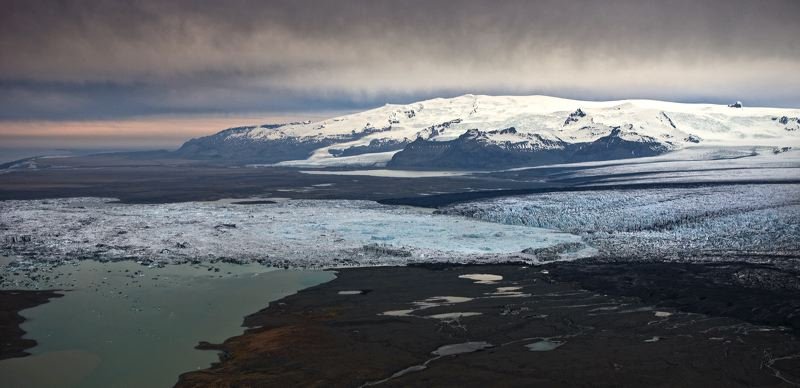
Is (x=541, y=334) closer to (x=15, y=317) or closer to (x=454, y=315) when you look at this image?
(x=454, y=315)

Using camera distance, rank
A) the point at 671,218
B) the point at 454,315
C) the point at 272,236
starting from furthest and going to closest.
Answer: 1. the point at 671,218
2. the point at 272,236
3. the point at 454,315

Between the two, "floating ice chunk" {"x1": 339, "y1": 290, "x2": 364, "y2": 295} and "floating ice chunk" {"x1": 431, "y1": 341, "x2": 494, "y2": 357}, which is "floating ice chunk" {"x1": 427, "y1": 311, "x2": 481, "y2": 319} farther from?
"floating ice chunk" {"x1": 339, "y1": 290, "x2": 364, "y2": 295}

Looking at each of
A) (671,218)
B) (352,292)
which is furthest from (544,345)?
(671,218)

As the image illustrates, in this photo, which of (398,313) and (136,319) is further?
(398,313)

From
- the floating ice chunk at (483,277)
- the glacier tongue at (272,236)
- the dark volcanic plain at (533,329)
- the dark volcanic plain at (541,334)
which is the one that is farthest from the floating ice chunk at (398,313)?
the glacier tongue at (272,236)

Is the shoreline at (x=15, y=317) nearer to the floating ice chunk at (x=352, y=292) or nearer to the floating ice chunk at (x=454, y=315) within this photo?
the floating ice chunk at (x=352, y=292)

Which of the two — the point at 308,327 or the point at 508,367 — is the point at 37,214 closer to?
the point at 308,327

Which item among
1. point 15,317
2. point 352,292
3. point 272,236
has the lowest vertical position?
point 352,292

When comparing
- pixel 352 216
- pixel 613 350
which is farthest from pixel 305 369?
pixel 352 216
